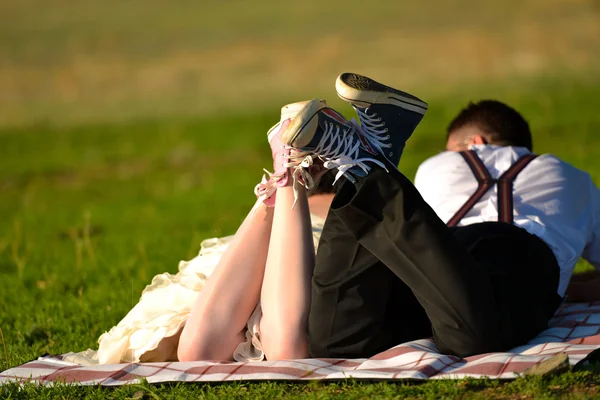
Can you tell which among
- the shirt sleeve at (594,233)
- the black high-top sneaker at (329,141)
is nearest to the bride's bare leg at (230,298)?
the black high-top sneaker at (329,141)

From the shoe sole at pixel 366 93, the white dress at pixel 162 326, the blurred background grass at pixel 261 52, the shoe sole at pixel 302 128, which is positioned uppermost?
the blurred background grass at pixel 261 52

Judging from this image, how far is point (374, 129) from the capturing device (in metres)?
4.57

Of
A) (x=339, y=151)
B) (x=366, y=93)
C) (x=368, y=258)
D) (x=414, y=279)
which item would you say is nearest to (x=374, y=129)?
(x=366, y=93)

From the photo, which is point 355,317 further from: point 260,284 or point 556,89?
point 556,89

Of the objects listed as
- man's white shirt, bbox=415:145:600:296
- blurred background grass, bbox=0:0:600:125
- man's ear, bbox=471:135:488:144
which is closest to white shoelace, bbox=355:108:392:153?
man's white shirt, bbox=415:145:600:296

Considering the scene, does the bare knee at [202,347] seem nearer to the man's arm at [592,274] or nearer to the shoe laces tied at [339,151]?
the shoe laces tied at [339,151]

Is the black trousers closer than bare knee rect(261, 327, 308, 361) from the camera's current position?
Yes

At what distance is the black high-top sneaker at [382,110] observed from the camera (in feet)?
14.6

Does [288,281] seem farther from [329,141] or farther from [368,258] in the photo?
[329,141]

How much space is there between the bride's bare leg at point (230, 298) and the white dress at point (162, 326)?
8 centimetres

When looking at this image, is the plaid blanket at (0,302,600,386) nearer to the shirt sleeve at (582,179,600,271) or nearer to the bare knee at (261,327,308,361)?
the bare knee at (261,327,308,361)

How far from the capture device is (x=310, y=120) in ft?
13.8

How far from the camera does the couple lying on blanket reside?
13.7ft

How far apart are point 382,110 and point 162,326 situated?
1.59m
